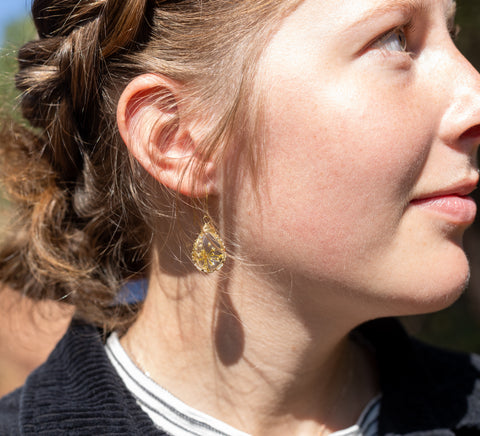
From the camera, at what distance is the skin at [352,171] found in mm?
1403

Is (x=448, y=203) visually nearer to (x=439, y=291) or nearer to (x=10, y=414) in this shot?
(x=439, y=291)

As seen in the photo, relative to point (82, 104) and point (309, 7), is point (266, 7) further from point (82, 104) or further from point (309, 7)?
point (82, 104)

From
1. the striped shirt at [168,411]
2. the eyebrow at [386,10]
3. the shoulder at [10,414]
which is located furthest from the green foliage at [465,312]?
the striped shirt at [168,411]

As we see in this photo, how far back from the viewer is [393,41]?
1.45m

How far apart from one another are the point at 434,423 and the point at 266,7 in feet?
4.16

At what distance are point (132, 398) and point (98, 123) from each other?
2.49 feet

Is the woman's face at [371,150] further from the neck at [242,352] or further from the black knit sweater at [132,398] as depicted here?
the black knit sweater at [132,398]

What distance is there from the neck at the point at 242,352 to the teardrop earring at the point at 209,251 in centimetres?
12

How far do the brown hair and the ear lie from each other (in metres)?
0.05

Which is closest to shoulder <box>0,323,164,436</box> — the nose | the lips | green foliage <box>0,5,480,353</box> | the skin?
the skin

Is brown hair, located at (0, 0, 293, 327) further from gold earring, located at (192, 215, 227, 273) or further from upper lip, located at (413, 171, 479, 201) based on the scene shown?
upper lip, located at (413, 171, 479, 201)

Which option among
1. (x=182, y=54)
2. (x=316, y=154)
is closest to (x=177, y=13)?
(x=182, y=54)

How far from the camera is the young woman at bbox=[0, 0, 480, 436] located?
4.66 feet

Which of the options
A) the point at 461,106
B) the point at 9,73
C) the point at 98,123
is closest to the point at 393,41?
the point at 461,106
